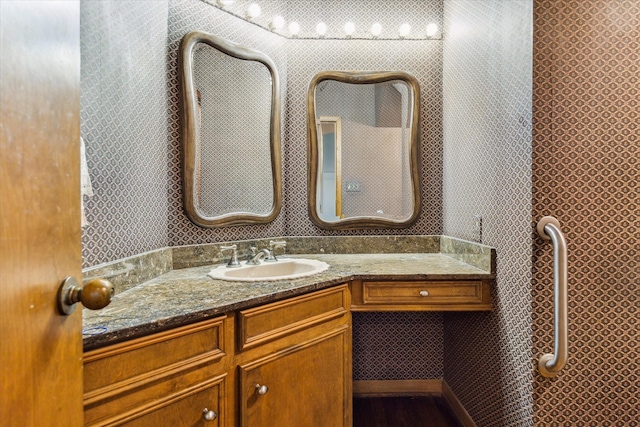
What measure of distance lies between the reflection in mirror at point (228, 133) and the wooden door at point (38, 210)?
44.4 inches

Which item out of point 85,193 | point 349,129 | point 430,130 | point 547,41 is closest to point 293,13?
point 349,129

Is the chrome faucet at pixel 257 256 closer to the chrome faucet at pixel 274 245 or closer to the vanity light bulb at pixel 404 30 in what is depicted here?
the chrome faucet at pixel 274 245

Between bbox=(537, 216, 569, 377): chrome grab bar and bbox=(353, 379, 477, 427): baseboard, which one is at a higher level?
bbox=(537, 216, 569, 377): chrome grab bar

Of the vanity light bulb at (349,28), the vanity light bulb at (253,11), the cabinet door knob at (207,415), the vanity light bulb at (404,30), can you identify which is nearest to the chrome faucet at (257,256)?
the cabinet door knob at (207,415)

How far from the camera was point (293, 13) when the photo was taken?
224 centimetres

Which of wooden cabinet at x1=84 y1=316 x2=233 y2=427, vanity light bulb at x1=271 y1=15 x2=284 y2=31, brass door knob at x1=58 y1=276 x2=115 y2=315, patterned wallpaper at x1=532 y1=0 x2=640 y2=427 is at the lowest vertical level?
wooden cabinet at x1=84 y1=316 x2=233 y2=427

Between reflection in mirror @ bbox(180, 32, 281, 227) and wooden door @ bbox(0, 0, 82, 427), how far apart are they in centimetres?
113

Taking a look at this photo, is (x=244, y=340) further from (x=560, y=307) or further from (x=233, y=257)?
(x=560, y=307)

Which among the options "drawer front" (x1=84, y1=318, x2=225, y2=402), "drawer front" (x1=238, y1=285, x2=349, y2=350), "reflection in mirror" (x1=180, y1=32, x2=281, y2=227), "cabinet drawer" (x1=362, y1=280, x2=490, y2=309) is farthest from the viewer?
"reflection in mirror" (x1=180, y1=32, x2=281, y2=227)

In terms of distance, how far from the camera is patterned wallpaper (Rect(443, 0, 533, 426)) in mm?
1330

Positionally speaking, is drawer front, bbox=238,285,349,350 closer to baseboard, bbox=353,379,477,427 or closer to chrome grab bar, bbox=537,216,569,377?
chrome grab bar, bbox=537,216,569,377

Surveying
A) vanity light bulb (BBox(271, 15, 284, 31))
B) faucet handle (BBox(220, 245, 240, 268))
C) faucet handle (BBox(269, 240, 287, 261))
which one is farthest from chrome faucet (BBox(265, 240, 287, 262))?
vanity light bulb (BBox(271, 15, 284, 31))

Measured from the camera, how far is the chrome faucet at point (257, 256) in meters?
1.84

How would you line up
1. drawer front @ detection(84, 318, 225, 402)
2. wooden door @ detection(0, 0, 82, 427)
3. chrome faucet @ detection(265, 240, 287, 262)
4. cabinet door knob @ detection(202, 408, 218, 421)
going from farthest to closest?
1. chrome faucet @ detection(265, 240, 287, 262)
2. cabinet door knob @ detection(202, 408, 218, 421)
3. drawer front @ detection(84, 318, 225, 402)
4. wooden door @ detection(0, 0, 82, 427)
